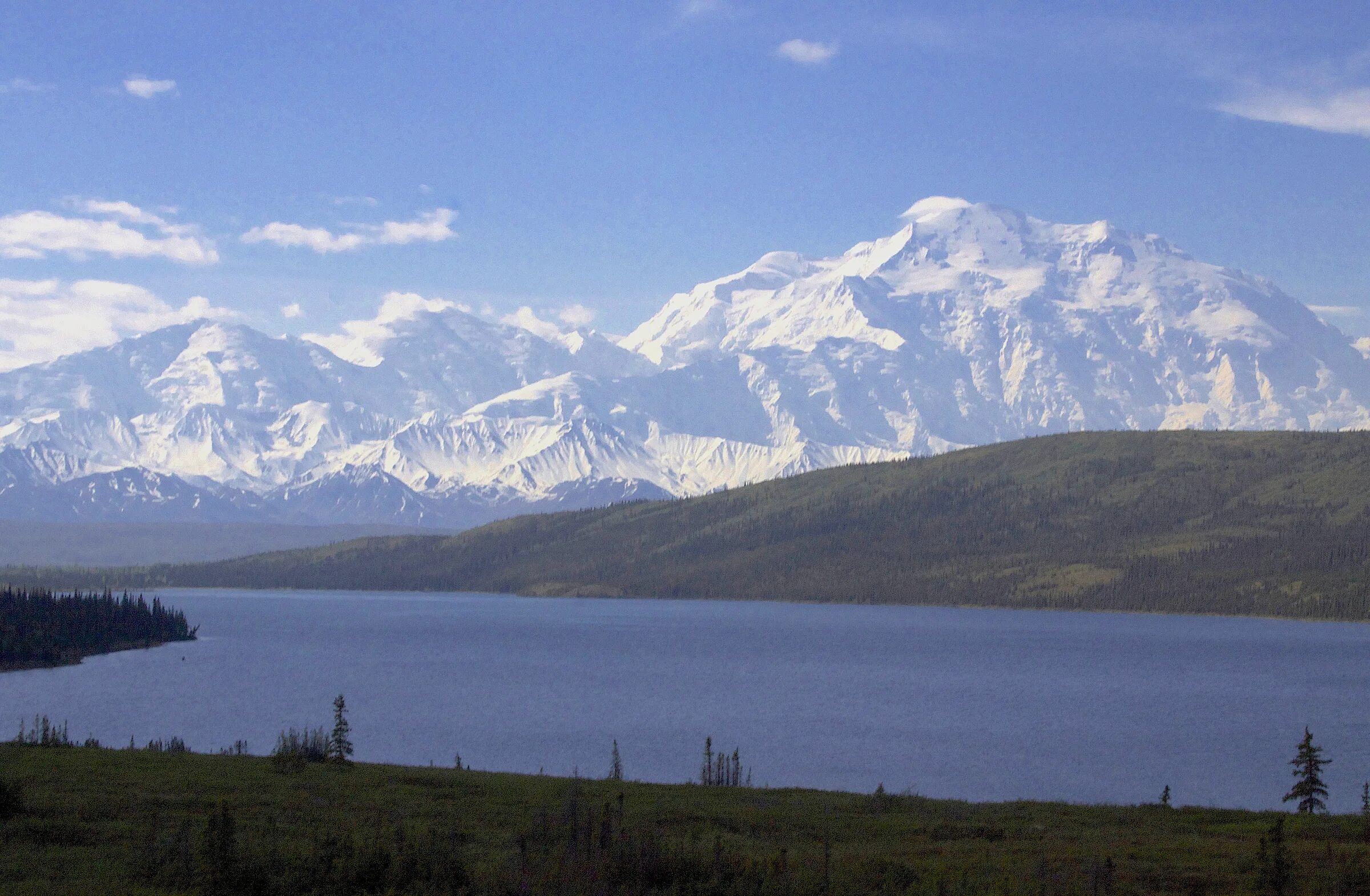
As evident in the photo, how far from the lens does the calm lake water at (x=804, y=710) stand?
79438 millimetres

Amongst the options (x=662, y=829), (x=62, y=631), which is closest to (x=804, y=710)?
(x=662, y=829)

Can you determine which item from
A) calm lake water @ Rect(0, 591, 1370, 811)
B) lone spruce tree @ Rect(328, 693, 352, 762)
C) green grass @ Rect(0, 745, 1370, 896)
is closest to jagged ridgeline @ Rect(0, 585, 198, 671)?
calm lake water @ Rect(0, 591, 1370, 811)

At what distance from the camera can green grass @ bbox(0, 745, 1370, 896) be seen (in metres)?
33.1

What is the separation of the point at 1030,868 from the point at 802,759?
48.1 metres

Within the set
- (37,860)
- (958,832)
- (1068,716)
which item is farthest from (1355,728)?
(37,860)

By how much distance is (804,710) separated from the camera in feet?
365

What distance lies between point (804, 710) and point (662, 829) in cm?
6991

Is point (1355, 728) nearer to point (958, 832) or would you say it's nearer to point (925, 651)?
point (958, 832)

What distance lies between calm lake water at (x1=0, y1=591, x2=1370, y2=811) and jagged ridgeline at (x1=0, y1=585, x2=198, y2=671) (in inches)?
221


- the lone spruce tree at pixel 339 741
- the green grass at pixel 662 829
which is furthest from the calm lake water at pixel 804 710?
the green grass at pixel 662 829

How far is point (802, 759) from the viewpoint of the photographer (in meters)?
83.3

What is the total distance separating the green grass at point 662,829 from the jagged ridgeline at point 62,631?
108090 millimetres

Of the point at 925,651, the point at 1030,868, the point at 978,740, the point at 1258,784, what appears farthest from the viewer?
the point at 925,651

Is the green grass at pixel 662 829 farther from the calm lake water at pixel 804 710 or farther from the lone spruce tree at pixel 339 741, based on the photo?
→ the calm lake water at pixel 804 710
